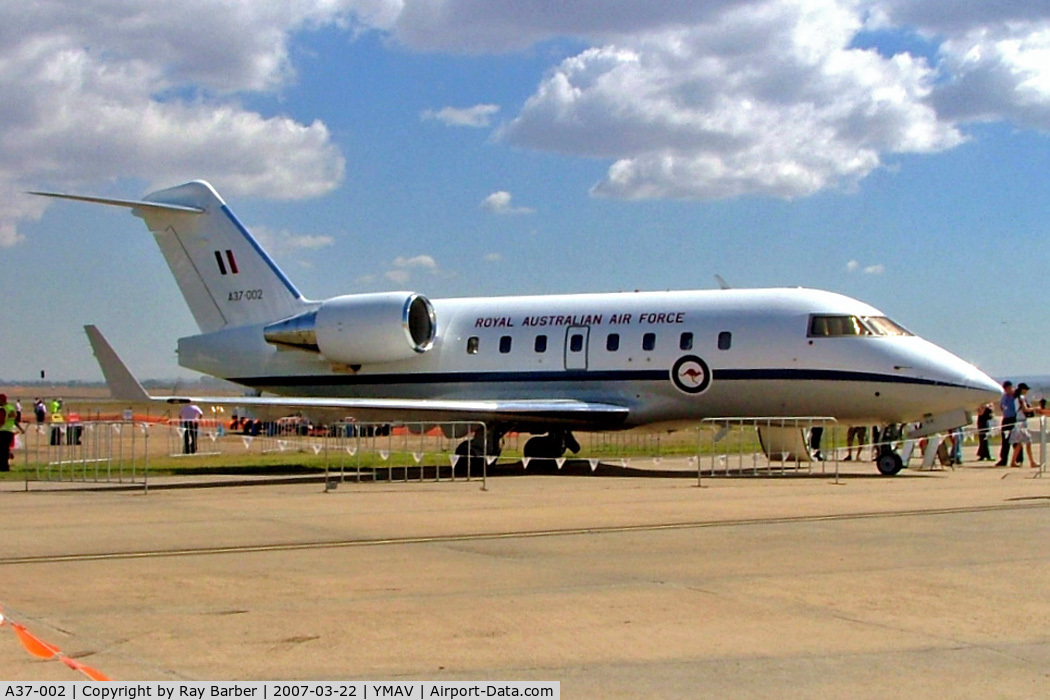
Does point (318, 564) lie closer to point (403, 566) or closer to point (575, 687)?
point (403, 566)

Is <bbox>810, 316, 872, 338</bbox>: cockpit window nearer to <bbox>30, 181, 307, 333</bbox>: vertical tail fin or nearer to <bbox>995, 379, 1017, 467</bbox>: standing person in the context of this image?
<bbox>995, 379, 1017, 467</bbox>: standing person

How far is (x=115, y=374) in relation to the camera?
2106cm

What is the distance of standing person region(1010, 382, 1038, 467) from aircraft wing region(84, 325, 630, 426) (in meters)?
7.82

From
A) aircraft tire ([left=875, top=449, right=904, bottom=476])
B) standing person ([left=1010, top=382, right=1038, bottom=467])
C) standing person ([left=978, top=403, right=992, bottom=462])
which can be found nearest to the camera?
aircraft tire ([left=875, top=449, right=904, bottom=476])

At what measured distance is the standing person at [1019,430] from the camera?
25.4 meters

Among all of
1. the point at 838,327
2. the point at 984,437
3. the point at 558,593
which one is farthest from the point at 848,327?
the point at 558,593

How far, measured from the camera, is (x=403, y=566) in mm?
10328

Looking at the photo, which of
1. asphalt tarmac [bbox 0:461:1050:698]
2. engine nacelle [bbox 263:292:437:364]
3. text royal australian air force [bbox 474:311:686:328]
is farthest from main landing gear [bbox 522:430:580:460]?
asphalt tarmac [bbox 0:461:1050:698]

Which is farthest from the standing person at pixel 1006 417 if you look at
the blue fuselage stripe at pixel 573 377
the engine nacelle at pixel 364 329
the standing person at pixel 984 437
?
the engine nacelle at pixel 364 329

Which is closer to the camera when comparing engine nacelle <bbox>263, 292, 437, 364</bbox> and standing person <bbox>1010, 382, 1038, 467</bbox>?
standing person <bbox>1010, 382, 1038, 467</bbox>

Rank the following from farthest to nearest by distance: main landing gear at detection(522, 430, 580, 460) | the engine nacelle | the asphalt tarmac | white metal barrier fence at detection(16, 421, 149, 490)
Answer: main landing gear at detection(522, 430, 580, 460)
the engine nacelle
white metal barrier fence at detection(16, 421, 149, 490)
the asphalt tarmac

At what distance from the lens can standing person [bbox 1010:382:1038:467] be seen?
25.4m

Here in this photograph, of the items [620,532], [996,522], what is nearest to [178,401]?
[620,532]
